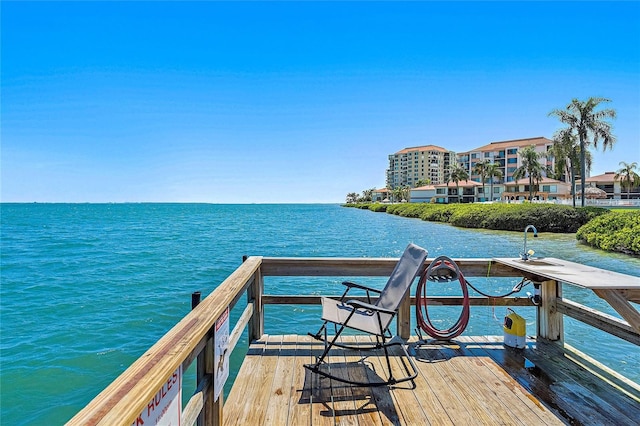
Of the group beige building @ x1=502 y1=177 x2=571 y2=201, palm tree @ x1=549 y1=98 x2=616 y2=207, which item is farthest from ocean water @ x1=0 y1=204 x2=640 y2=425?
beige building @ x1=502 y1=177 x2=571 y2=201

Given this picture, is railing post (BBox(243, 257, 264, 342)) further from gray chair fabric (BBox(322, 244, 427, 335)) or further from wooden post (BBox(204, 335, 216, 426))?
wooden post (BBox(204, 335, 216, 426))

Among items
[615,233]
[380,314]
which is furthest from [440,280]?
[615,233]

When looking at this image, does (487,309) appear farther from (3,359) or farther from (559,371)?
(3,359)

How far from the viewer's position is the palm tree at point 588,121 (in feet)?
91.7

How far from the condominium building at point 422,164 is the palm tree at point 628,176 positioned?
61489 millimetres

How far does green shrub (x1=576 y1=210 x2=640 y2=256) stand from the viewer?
1559cm

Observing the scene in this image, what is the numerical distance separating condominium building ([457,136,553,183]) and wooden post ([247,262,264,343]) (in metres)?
74.7

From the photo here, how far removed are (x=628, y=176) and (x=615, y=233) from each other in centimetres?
4242

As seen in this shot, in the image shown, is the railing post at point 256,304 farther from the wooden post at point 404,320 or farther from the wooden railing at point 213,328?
the wooden post at point 404,320

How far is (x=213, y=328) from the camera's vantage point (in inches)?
68.2

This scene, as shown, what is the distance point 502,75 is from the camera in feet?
53.2

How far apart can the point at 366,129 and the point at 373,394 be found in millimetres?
28230

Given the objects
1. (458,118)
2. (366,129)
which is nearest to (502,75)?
(458,118)

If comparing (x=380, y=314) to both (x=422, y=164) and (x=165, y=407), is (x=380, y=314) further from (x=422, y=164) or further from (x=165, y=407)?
(x=422, y=164)
